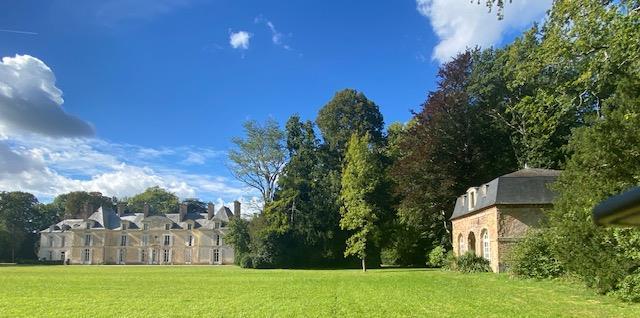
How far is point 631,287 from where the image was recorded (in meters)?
13.5

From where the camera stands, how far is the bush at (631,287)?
521 inches

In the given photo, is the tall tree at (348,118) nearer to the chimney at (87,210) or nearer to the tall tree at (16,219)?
the chimney at (87,210)

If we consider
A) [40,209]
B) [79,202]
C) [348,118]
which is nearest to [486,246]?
[348,118]

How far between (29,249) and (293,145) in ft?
166

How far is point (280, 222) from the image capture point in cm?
4847

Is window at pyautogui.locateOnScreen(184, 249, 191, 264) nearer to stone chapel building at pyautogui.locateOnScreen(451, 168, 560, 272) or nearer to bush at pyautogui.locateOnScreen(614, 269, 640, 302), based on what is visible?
stone chapel building at pyautogui.locateOnScreen(451, 168, 560, 272)

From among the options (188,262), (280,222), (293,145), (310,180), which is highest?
(293,145)

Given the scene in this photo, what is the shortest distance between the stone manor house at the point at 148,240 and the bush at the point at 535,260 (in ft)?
180

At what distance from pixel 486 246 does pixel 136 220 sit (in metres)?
61.9

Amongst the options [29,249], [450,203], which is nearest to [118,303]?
[450,203]

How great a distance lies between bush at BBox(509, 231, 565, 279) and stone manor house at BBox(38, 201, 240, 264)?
180ft

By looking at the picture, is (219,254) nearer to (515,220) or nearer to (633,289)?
(515,220)

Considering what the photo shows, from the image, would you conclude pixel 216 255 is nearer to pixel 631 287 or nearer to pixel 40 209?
pixel 40 209

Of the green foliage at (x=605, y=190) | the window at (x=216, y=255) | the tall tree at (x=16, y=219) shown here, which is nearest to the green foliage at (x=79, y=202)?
the tall tree at (x=16, y=219)
